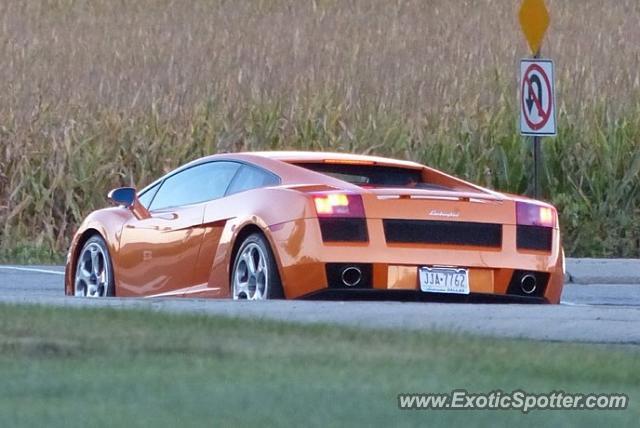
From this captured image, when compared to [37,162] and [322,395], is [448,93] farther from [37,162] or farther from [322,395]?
[322,395]

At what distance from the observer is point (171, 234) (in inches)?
522

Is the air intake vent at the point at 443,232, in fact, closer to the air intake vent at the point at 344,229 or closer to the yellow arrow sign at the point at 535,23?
the air intake vent at the point at 344,229

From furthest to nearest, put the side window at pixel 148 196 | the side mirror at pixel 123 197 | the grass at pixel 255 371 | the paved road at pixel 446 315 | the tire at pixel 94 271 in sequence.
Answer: the side window at pixel 148 196, the tire at pixel 94 271, the side mirror at pixel 123 197, the paved road at pixel 446 315, the grass at pixel 255 371

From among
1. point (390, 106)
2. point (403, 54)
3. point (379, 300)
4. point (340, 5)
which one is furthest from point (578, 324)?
point (340, 5)

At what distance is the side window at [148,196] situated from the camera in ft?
46.9

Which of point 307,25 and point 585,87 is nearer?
point 585,87

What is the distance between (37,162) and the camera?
856 inches

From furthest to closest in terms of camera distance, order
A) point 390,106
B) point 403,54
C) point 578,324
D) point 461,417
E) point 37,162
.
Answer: point 403,54, point 390,106, point 37,162, point 578,324, point 461,417

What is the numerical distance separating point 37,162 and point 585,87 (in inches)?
290

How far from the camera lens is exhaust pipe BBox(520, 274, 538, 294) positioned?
483 inches

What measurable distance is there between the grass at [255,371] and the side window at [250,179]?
2.69 metres

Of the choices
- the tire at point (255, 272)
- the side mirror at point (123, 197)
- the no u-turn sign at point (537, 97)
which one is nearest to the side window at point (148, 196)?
the side mirror at point (123, 197)

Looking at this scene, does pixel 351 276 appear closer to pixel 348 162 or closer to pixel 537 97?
pixel 348 162

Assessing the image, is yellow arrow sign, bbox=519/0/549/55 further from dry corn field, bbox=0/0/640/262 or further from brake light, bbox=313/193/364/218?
brake light, bbox=313/193/364/218
